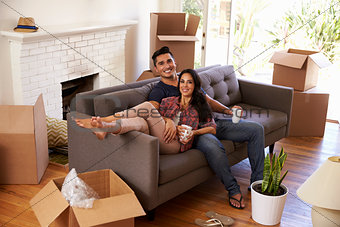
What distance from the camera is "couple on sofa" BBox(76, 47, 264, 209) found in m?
2.41

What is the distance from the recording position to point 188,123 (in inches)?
104

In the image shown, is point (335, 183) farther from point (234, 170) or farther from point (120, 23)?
point (120, 23)

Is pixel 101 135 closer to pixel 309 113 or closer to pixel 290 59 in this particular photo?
pixel 290 59

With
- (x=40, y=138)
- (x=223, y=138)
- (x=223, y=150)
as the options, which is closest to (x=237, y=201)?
(x=223, y=150)

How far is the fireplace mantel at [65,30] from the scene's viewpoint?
3.11 metres

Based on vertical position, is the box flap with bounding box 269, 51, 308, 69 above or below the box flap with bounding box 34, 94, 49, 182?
above

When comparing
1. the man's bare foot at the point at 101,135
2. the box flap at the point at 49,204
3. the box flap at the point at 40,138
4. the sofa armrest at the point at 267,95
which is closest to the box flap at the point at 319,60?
the sofa armrest at the point at 267,95

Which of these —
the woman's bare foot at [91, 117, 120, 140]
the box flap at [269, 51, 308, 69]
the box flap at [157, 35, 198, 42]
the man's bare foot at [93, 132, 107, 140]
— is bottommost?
the man's bare foot at [93, 132, 107, 140]

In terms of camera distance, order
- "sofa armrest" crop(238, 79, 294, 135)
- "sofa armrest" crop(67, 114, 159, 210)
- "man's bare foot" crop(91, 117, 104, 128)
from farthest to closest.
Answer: "sofa armrest" crop(238, 79, 294, 135), "sofa armrest" crop(67, 114, 159, 210), "man's bare foot" crop(91, 117, 104, 128)

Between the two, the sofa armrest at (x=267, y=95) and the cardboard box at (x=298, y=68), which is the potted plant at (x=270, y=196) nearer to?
the sofa armrest at (x=267, y=95)

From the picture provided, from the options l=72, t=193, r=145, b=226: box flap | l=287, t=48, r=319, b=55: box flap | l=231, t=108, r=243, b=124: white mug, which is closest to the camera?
l=72, t=193, r=145, b=226: box flap

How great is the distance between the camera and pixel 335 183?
180cm

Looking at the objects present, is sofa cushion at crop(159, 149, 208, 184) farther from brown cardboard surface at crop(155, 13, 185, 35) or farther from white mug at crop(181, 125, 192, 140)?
brown cardboard surface at crop(155, 13, 185, 35)

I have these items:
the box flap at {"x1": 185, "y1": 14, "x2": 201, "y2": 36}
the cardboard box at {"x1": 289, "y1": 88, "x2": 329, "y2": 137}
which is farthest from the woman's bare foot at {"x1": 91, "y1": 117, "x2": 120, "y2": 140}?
the box flap at {"x1": 185, "y1": 14, "x2": 201, "y2": 36}
